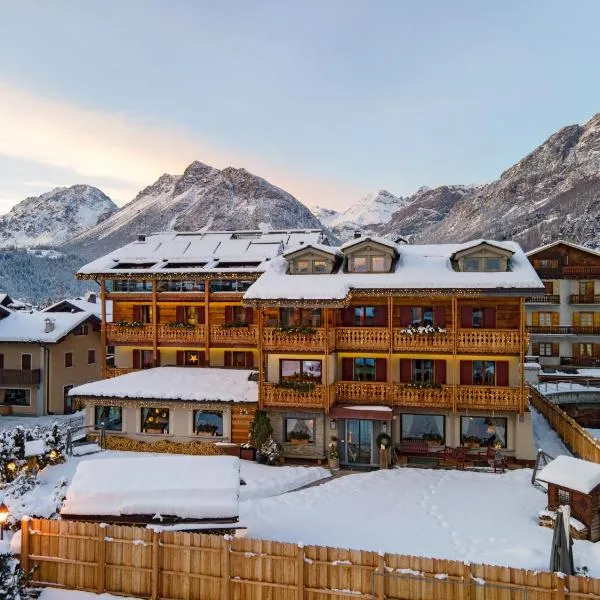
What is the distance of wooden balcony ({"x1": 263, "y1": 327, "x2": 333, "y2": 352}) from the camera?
24.6 metres

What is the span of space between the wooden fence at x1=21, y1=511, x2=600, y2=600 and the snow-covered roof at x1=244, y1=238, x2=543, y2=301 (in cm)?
1356

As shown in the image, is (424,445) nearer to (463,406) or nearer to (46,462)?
(463,406)

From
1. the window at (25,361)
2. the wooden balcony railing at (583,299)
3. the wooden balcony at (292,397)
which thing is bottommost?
the wooden balcony at (292,397)

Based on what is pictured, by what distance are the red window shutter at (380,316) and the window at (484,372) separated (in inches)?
188

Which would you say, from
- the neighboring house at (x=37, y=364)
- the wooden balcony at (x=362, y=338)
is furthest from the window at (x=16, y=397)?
the wooden balcony at (x=362, y=338)

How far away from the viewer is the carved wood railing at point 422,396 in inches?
949

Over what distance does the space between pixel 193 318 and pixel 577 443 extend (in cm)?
2206

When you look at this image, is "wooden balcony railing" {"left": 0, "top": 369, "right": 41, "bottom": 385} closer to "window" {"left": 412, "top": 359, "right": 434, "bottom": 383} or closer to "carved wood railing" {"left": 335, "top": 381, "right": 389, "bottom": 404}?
"carved wood railing" {"left": 335, "top": 381, "right": 389, "bottom": 404}

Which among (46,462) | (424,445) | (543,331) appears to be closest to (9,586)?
(46,462)

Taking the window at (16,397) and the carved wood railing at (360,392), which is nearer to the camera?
the carved wood railing at (360,392)

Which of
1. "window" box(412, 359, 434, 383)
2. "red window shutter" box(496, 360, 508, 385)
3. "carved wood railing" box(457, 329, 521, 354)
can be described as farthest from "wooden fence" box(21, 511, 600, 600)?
"red window shutter" box(496, 360, 508, 385)

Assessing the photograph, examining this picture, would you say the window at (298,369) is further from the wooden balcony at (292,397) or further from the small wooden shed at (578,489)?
the small wooden shed at (578,489)

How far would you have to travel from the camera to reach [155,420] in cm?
2616

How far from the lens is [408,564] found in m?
10.8
